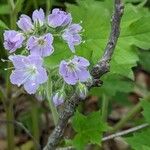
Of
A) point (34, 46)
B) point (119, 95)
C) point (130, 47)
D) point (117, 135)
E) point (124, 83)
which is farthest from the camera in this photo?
point (119, 95)

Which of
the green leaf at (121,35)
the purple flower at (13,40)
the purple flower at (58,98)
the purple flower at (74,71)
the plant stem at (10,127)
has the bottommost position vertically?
the plant stem at (10,127)

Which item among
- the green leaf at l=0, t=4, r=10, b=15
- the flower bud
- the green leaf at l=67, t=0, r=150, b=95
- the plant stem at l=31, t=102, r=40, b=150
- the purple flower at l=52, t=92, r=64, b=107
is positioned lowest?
the plant stem at l=31, t=102, r=40, b=150

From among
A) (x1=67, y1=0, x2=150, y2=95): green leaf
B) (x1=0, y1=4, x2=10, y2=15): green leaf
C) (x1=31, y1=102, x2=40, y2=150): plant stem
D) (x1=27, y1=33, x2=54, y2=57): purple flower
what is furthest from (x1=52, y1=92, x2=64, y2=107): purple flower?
(x1=31, y1=102, x2=40, y2=150): plant stem

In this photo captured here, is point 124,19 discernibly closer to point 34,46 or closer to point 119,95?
point 34,46

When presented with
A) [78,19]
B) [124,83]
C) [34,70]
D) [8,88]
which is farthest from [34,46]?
[124,83]

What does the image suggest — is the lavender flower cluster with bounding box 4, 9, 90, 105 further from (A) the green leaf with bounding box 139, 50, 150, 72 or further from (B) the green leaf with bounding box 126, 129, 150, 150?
(A) the green leaf with bounding box 139, 50, 150, 72

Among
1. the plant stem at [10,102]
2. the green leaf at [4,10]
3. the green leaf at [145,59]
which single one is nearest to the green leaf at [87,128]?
the plant stem at [10,102]

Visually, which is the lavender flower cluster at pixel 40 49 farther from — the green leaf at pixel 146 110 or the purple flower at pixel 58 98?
the green leaf at pixel 146 110

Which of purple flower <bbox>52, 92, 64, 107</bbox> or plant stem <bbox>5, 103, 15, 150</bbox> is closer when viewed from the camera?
purple flower <bbox>52, 92, 64, 107</bbox>
